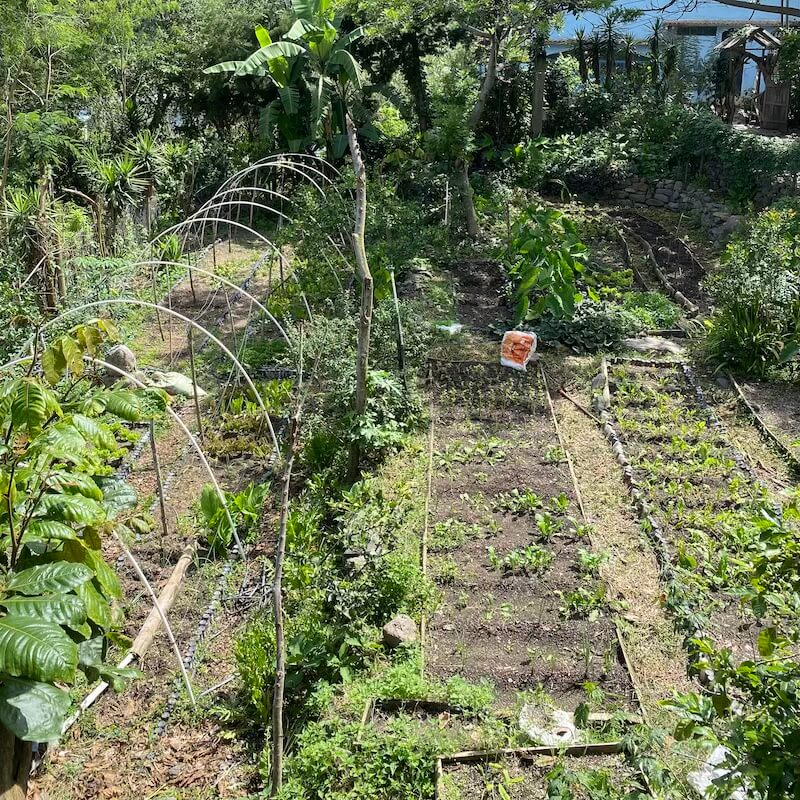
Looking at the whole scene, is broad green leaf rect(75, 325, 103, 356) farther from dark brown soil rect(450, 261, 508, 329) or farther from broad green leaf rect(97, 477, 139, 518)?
dark brown soil rect(450, 261, 508, 329)

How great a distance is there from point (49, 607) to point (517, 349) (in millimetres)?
5745

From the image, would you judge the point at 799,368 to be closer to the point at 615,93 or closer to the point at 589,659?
the point at 589,659

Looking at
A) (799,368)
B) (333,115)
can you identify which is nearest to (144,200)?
(333,115)

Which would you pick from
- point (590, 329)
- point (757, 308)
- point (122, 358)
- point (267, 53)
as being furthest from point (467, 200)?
point (122, 358)

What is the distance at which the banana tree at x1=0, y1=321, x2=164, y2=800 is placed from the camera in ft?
7.84

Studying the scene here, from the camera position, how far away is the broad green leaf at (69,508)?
2.69 m

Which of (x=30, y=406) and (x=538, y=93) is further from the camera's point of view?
(x=538, y=93)

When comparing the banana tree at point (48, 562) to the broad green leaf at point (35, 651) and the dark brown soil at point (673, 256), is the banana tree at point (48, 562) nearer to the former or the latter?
the broad green leaf at point (35, 651)

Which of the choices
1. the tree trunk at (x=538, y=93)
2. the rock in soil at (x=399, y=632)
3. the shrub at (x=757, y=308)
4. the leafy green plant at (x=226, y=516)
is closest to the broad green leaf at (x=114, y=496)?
the rock in soil at (x=399, y=632)

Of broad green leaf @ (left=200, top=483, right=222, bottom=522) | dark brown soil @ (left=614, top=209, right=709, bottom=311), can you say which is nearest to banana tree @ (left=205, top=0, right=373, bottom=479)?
broad green leaf @ (left=200, top=483, right=222, bottom=522)

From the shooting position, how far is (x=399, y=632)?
4.47 metres

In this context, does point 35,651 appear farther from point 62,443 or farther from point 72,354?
point 72,354

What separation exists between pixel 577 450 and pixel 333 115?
751 cm

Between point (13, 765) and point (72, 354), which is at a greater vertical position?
point (72, 354)
